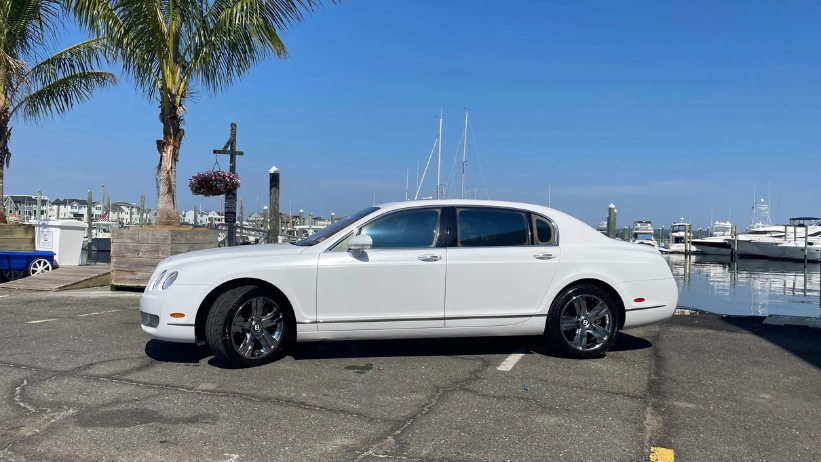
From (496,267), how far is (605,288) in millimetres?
1125

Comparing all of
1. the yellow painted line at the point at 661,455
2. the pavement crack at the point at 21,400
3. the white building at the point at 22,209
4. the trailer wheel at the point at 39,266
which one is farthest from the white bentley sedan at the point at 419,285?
the white building at the point at 22,209

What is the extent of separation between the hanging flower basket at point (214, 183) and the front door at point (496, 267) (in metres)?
7.76

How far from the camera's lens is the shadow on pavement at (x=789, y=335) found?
6336 millimetres

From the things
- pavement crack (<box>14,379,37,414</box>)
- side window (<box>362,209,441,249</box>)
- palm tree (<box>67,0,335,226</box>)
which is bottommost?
pavement crack (<box>14,379,37,414</box>)

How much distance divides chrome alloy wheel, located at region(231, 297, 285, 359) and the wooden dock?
7391 mm

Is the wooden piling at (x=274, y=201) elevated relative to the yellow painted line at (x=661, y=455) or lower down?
elevated


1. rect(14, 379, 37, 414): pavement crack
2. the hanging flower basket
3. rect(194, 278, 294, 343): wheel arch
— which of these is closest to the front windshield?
rect(194, 278, 294, 343): wheel arch

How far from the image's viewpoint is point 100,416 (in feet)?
13.4

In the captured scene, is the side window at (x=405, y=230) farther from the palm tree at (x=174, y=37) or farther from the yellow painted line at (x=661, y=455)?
the palm tree at (x=174, y=37)

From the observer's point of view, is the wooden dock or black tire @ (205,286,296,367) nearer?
black tire @ (205,286,296,367)

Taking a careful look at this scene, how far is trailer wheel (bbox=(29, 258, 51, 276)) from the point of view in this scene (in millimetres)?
13539

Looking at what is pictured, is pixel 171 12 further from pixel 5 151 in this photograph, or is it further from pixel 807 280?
pixel 807 280

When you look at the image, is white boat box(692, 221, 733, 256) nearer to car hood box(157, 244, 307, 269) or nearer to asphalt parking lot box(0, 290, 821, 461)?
asphalt parking lot box(0, 290, 821, 461)

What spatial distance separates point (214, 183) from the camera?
40.9ft
